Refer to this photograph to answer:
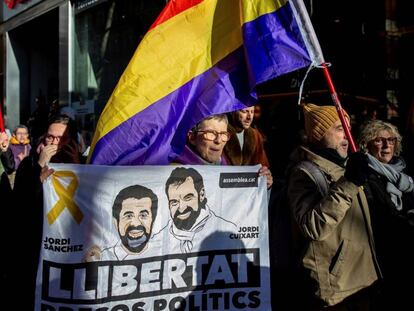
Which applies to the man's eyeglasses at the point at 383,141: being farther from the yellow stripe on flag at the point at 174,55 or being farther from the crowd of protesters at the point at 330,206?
the yellow stripe on flag at the point at 174,55

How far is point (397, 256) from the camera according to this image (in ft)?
11.0

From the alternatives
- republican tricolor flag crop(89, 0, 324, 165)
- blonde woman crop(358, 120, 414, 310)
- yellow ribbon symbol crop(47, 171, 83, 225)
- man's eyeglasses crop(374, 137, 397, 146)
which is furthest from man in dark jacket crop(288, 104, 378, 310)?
yellow ribbon symbol crop(47, 171, 83, 225)

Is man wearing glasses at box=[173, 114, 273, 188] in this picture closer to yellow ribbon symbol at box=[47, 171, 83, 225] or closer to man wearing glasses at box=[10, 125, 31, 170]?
yellow ribbon symbol at box=[47, 171, 83, 225]

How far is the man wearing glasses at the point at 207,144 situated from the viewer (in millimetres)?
3193

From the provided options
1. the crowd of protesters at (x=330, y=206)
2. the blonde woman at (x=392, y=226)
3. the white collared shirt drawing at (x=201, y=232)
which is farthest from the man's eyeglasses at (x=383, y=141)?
the white collared shirt drawing at (x=201, y=232)

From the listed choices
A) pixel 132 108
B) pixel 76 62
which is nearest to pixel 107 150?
pixel 132 108

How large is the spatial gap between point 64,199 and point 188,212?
0.66 metres

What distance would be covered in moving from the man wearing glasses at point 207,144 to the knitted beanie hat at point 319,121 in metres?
0.34

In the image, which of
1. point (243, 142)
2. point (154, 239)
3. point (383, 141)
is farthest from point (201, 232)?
point (383, 141)

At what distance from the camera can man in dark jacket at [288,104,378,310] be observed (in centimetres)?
276

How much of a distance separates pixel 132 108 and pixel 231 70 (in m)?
0.68

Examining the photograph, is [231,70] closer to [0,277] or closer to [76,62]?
[0,277]

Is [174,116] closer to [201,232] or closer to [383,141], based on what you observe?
[201,232]

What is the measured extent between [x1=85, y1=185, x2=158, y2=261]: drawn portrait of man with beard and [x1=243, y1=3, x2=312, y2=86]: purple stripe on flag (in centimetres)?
102
